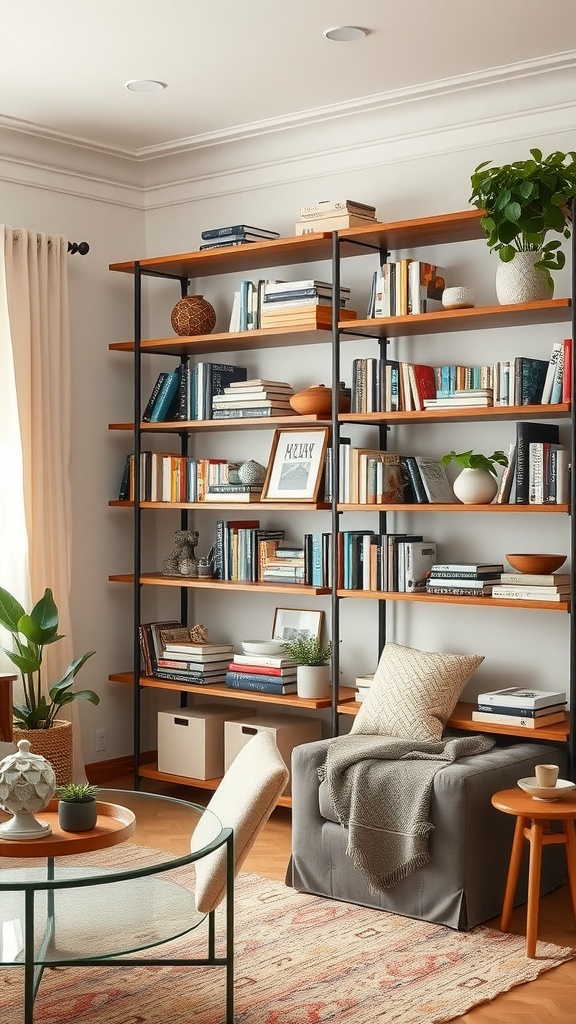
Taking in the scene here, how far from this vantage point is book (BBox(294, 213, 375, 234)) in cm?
491

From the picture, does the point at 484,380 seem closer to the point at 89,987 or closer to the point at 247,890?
the point at 247,890

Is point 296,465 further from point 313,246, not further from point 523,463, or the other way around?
point 523,463

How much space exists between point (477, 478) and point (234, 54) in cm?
183

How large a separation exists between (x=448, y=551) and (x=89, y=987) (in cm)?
Answer: 229

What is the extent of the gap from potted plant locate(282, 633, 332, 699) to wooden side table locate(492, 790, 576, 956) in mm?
1270

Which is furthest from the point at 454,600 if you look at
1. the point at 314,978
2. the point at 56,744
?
the point at 56,744

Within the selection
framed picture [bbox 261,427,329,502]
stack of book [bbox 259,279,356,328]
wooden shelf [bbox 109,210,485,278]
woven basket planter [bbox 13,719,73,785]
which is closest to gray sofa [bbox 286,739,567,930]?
framed picture [bbox 261,427,329,502]

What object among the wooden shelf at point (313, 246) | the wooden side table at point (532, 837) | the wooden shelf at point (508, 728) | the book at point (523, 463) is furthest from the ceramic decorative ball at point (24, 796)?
the wooden shelf at point (313, 246)

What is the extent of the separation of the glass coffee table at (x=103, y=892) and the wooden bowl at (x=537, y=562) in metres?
1.74

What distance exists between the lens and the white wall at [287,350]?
4.77 metres

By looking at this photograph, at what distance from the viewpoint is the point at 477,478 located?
4.50 meters

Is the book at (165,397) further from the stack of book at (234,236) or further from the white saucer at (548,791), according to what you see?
the white saucer at (548,791)

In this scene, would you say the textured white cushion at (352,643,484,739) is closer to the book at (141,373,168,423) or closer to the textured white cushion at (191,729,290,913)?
the textured white cushion at (191,729,290,913)

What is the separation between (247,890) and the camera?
4.28 metres
